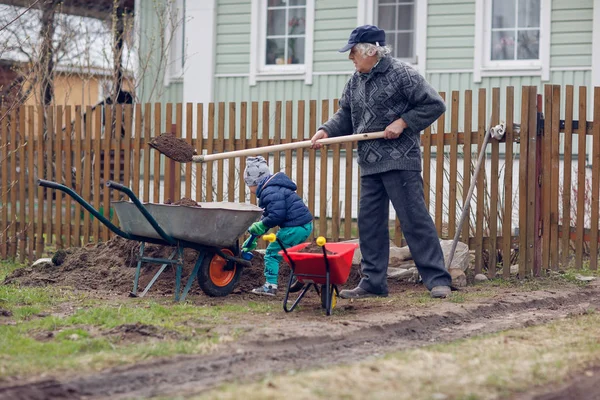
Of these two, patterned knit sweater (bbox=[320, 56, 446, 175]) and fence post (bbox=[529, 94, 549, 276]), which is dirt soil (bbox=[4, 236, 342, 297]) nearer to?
patterned knit sweater (bbox=[320, 56, 446, 175])

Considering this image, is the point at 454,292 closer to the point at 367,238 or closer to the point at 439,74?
the point at 367,238

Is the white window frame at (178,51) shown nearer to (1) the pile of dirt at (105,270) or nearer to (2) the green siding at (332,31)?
(2) the green siding at (332,31)

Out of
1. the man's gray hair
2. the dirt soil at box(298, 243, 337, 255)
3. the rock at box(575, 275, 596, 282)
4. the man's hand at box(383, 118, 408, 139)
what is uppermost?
the man's gray hair

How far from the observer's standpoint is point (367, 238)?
23.6ft

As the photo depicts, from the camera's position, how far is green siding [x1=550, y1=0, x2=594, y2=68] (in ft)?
39.8

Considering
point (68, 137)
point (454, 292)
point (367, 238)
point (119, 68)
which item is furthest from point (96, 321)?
point (119, 68)

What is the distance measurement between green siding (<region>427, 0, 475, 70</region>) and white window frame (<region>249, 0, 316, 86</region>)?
1824 mm

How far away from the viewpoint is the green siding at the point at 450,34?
42.0 feet

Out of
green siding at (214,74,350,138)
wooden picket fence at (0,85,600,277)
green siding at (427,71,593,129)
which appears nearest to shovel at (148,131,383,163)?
wooden picket fence at (0,85,600,277)

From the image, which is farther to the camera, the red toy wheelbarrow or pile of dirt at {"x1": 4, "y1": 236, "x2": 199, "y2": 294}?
pile of dirt at {"x1": 4, "y1": 236, "x2": 199, "y2": 294}

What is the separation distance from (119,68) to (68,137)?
2625mm

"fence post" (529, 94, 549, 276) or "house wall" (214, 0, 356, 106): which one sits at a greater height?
"house wall" (214, 0, 356, 106)

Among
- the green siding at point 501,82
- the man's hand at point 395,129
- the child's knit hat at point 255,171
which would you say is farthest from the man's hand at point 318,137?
the green siding at point 501,82

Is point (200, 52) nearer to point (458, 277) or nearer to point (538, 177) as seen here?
point (538, 177)
